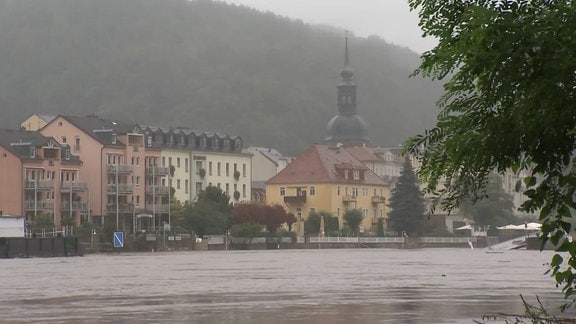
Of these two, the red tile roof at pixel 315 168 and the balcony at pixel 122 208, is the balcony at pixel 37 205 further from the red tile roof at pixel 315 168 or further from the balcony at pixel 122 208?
the red tile roof at pixel 315 168


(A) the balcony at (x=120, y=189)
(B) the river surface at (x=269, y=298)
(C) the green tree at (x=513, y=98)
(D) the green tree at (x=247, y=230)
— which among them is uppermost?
(A) the balcony at (x=120, y=189)

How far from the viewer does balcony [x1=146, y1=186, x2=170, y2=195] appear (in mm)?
136887

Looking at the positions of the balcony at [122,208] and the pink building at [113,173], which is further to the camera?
the pink building at [113,173]

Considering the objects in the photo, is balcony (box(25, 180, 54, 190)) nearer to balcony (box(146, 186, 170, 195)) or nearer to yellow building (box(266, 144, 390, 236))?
balcony (box(146, 186, 170, 195))

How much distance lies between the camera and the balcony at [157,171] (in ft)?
454

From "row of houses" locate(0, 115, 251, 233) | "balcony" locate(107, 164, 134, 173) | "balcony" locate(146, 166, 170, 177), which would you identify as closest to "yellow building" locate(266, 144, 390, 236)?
"row of houses" locate(0, 115, 251, 233)

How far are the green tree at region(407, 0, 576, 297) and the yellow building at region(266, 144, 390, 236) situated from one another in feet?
488

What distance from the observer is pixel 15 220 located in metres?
101

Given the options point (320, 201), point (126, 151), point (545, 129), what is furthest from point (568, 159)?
point (320, 201)

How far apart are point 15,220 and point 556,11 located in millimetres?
95852

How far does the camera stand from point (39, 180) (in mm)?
124562

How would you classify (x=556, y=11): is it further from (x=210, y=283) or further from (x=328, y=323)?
(x=210, y=283)

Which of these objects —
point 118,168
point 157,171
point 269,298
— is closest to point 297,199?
point 157,171

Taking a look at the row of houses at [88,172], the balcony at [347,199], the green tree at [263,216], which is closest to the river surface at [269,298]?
the row of houses at [88,172]
